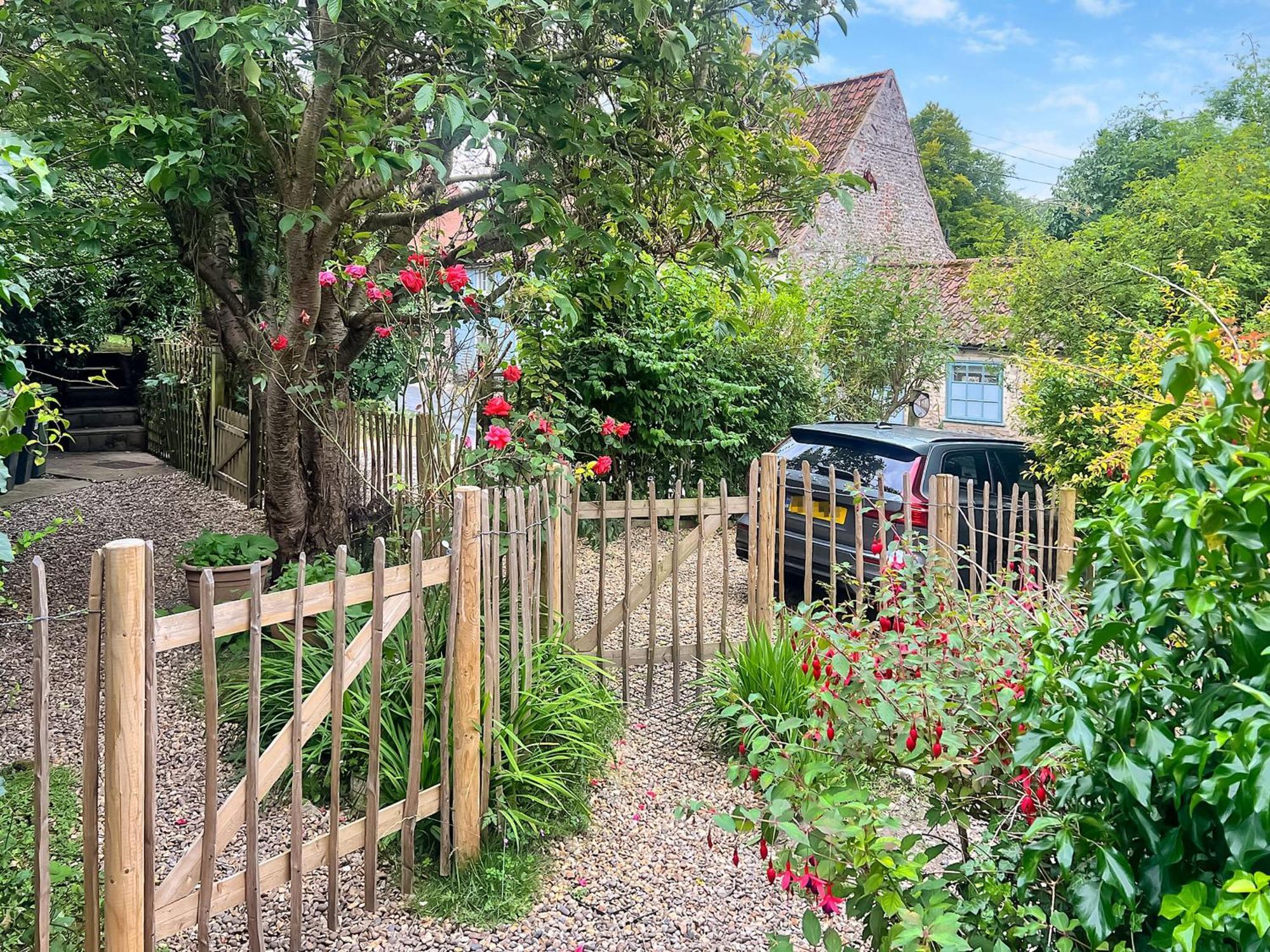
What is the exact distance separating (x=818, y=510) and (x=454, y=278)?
3190mm

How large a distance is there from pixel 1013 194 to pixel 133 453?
108ft

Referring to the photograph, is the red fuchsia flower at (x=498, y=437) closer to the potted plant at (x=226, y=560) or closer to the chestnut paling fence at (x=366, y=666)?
the chestnut paling fence at (x=366, y=666)

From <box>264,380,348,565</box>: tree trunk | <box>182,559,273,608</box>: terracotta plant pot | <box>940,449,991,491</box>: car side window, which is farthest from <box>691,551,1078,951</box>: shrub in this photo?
<box>182,559,273,608</box>: terracotta plant pot

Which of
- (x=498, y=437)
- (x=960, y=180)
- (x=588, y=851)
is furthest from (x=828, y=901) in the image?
(x=960, y=180)

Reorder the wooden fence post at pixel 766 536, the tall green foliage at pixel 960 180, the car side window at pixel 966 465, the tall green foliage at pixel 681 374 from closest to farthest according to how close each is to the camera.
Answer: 1. the wooden fence post at pixel 766 536
2. the car side window at pixel 966 465
3. the tall green foliage at pixel 681 374
4. the tall green foliage at pixel 960 180

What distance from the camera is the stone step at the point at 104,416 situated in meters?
14.5

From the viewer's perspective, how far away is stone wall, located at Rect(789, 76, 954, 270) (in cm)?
1688

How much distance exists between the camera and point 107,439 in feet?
47.3

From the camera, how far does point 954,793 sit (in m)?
2.12

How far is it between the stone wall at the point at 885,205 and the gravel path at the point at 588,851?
12467 millimetres

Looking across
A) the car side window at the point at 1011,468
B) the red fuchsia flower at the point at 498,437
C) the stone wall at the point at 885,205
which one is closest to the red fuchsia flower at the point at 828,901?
the red fuchsia flower at the point at 498,437

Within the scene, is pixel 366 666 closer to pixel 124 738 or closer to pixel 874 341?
pixel 124 738

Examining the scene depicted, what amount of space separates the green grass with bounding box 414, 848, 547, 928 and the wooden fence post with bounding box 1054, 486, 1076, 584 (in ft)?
13.6

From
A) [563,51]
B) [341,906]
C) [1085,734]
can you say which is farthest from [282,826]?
[563,51]
